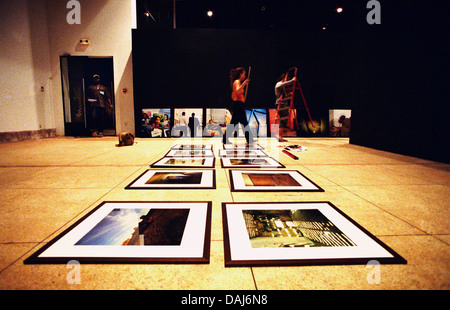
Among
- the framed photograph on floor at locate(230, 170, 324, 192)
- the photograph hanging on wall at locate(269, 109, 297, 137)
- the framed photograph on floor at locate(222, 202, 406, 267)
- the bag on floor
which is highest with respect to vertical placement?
the photograph hanging on wall at locate(269, 109, 297, 137)

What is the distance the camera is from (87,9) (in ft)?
21.0

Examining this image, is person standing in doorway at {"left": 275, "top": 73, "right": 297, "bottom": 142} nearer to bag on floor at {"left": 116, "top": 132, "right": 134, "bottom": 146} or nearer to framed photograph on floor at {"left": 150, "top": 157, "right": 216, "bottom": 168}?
framed photograph on floor at {"left": 150, "top": 157, "right": 216, "bottom": 168}

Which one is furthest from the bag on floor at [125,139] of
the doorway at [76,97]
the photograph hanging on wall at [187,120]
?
the doorway at [76,97]

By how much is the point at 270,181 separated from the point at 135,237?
132 cm

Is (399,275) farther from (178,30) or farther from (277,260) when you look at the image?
(178,30)

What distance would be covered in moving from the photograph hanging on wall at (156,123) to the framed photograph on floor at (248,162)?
370cm

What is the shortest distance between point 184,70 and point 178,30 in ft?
3.39

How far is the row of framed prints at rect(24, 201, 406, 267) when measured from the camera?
3.14ft

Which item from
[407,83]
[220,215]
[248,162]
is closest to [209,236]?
[220,215]

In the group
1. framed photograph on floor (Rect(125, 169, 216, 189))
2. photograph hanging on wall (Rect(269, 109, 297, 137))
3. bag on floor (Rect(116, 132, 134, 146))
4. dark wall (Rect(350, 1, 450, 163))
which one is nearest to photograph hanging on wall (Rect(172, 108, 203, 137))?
bag on floor (Rect(116, 132, 134, 146))

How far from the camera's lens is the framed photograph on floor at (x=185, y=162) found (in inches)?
107

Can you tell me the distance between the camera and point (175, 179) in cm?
214

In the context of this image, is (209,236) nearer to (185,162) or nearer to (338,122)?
(185,162)
